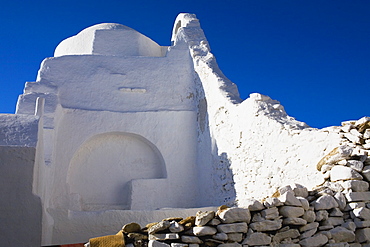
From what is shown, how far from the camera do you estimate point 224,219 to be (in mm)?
3244

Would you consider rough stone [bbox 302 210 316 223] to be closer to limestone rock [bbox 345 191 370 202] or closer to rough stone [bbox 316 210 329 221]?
rough stone [bbox 316 210 329 221]

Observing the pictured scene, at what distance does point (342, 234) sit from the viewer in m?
3.59

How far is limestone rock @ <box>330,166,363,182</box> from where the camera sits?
3797 millimetres

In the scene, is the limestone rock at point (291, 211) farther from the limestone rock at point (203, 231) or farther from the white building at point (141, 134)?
the white building at point (141, 134)

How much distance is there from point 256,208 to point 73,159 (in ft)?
17.2

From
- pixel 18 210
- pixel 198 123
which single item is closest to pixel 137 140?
pixel 198 123

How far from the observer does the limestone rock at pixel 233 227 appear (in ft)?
10.6

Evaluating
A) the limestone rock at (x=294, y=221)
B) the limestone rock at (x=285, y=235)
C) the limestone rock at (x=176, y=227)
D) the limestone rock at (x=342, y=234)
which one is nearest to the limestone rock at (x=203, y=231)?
the limestone rock at (x=176, y=227)

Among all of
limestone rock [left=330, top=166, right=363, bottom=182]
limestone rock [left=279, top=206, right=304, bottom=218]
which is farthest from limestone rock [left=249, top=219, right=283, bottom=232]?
limestone rock [left=330, top=166, right=363, bottom=182]

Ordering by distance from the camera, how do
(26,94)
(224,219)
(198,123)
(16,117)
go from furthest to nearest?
(198,123) → (26,94) → (16,117) → (224,219)

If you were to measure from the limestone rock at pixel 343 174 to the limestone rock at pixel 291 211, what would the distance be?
71 cm

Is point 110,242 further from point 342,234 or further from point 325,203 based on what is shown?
point 342,234

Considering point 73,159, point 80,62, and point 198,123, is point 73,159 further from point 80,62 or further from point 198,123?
point 198,123

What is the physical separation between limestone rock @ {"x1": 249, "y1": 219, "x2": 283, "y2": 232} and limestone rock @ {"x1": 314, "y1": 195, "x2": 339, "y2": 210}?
504 millimetres
